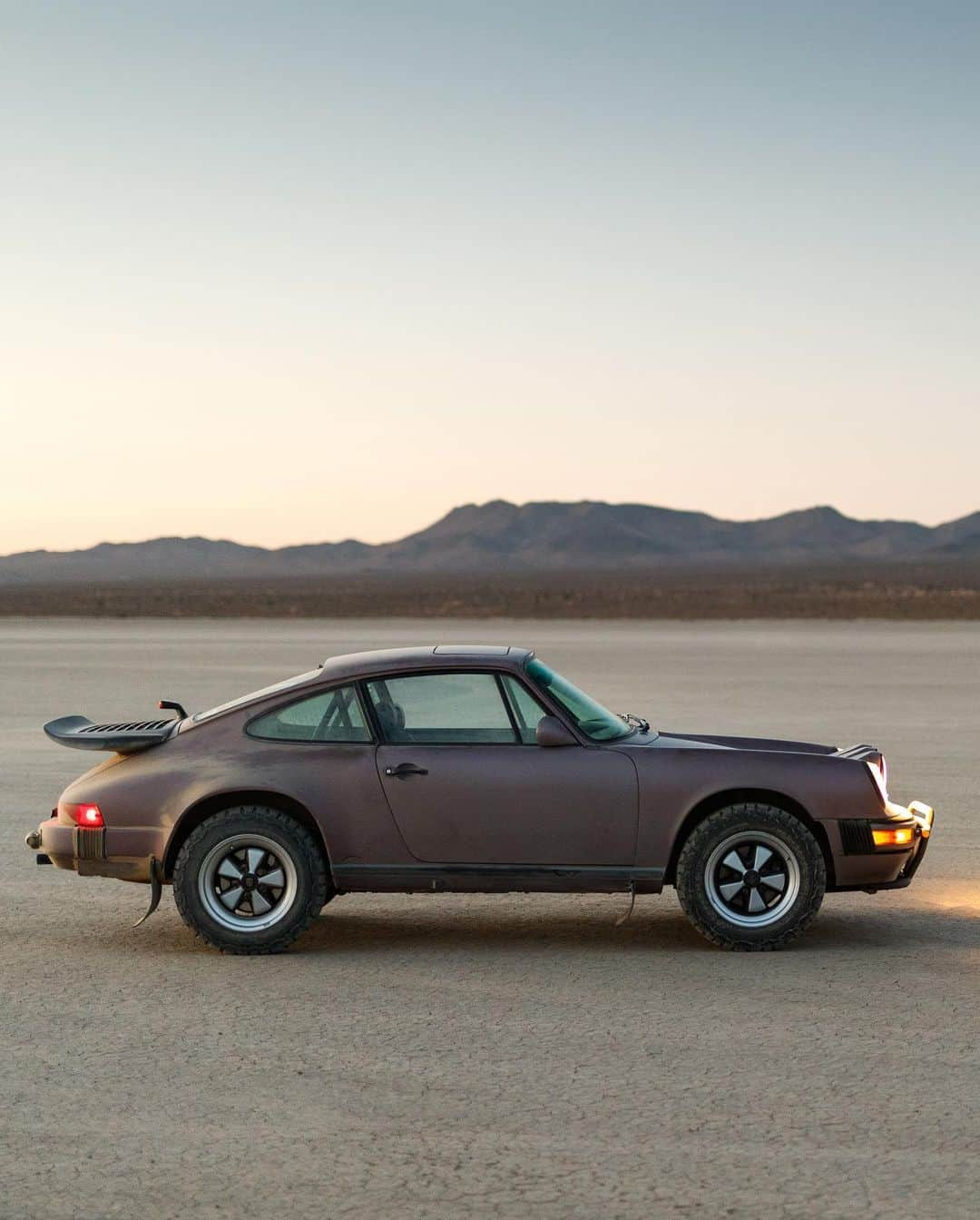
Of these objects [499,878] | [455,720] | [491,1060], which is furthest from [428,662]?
[491,1060]

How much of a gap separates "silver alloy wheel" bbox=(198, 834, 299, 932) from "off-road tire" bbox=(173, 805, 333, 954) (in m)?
0.02

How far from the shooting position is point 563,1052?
6.33 m

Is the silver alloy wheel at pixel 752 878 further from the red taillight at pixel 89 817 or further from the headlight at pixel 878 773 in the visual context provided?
the red taillight at pixel 89 817

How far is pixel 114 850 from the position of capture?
8031mm

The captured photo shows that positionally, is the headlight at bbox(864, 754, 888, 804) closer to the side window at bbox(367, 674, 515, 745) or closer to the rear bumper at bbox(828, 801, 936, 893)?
the rear bumper at bbox(828, 801, 936, 893)

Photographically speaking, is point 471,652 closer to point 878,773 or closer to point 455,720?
point 455,720

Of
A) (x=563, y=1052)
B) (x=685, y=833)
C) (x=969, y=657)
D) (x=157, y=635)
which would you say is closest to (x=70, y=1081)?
(x=563, y=1052)

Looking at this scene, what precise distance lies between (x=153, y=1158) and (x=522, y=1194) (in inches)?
47.6

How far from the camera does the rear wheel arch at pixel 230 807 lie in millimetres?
8031

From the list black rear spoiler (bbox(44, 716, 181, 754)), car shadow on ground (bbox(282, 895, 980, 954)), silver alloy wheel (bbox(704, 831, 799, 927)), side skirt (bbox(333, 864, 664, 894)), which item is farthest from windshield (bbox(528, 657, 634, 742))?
black rear spoiler (bbox(44, 716, 181, 754))

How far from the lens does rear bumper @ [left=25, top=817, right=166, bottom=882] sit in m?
8.03

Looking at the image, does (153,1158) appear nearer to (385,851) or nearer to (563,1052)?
(563,1052)

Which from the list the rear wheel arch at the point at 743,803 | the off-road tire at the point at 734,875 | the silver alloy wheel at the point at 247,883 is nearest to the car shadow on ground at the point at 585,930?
the off-road tire at the point at 734,875

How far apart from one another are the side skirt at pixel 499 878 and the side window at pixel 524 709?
0.65 metres
